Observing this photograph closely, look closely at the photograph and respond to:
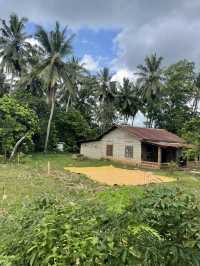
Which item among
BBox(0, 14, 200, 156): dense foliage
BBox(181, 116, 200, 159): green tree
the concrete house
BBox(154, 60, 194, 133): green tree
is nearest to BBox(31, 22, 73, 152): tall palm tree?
BBox(0, 14, 200, 156): dense foliage

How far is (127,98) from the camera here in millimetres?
43156

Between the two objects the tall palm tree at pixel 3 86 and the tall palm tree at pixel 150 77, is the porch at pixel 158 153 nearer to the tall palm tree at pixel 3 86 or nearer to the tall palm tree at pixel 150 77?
the tall palm tree at pixel 150 77

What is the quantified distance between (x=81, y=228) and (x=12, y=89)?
36810mm

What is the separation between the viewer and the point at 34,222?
2.26 metres

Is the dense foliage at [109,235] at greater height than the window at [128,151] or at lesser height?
lesser

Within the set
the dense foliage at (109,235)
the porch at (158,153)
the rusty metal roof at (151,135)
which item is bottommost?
the dense foliage at (109,235)

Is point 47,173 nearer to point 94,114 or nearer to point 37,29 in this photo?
point 37,29

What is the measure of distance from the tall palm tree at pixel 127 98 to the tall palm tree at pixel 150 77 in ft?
4.77

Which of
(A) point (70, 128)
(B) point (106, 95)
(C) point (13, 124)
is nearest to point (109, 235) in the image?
(C) point (13, 124)

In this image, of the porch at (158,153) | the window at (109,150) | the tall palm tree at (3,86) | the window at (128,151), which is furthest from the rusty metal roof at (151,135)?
the tall palm tree at (3,86)

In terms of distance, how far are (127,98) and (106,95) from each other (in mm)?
2621

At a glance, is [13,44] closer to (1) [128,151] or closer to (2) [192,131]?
(1) [128,151]

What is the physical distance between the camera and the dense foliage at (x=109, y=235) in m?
1.81

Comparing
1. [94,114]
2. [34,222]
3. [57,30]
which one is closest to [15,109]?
[57,30]
